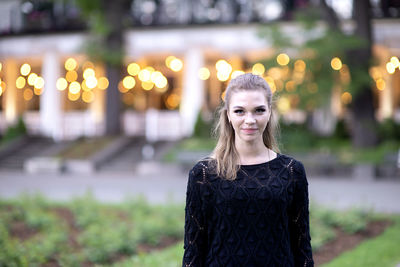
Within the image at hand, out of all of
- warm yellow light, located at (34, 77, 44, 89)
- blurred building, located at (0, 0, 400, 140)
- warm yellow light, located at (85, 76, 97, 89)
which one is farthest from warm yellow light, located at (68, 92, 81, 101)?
warm yellow light, located at (85, 76, 97, 89)

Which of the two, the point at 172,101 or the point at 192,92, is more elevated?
the point at 192,92

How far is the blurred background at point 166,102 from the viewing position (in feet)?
31.0

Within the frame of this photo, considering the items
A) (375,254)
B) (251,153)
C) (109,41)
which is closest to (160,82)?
(109,41)

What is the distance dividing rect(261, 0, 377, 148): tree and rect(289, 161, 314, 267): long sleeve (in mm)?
13920

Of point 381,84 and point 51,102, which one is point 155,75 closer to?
point 51,102

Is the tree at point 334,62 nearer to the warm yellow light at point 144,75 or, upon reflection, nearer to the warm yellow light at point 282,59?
the warm yellow light at point 282,59

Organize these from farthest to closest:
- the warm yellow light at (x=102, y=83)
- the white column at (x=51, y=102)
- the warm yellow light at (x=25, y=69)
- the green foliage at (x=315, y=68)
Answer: the warm yellow light at (x=25, y=69)
the warm yellow light at (x=102, y=83)
the white column at (x=51, y=102)
the green foliage at (x=315, y=68)

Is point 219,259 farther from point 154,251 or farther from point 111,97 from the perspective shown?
point 111,97


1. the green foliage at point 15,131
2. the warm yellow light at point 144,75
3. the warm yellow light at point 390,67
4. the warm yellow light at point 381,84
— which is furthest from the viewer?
the warm yellow light at point 144,75

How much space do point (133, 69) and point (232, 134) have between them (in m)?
26.8

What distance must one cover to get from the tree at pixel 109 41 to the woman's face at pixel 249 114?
18.0 metres

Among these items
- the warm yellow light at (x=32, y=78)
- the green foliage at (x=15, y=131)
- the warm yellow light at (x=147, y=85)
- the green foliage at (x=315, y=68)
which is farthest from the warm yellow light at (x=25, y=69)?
the green foliage at (x=315, y=68)

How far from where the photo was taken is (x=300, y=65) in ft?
55.7

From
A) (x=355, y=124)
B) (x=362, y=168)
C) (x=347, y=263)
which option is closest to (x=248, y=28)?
(x=355, y=124)
